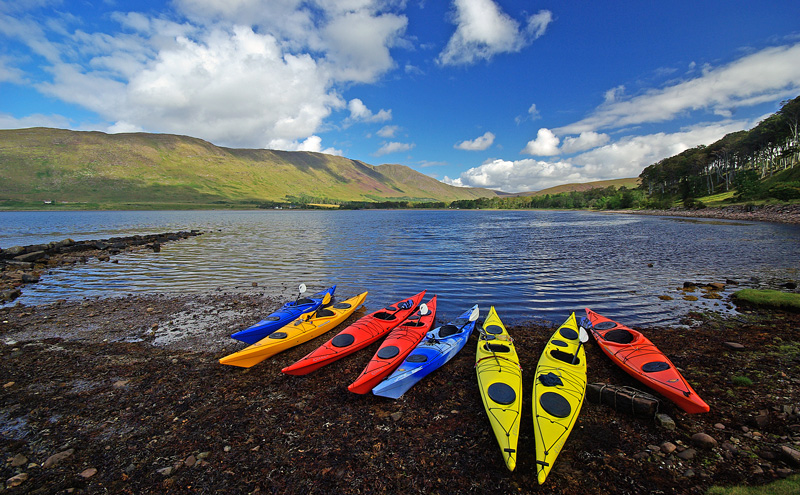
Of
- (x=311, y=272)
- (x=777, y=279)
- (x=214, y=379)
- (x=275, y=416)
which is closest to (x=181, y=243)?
(x=311, y=272)

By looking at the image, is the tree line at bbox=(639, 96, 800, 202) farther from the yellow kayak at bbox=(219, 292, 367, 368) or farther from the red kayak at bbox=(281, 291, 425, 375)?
the yellow kayak at bbox=(219, 292, 367, 368)

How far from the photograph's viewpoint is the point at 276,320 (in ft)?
39.9

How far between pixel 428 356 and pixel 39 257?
37.8 m

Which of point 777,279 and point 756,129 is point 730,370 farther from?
point 756,129

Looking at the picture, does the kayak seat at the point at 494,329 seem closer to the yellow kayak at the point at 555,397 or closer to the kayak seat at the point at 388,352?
the yellow kayak at the point at 555,397

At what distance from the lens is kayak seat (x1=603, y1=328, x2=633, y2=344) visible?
1045 cm

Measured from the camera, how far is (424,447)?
651cm

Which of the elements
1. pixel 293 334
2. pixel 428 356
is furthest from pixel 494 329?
pixel 293 334

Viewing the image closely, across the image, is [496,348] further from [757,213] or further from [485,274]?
[757,213]

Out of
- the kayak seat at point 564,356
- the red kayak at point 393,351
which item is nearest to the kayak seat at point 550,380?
the kayak seat at point 564,356

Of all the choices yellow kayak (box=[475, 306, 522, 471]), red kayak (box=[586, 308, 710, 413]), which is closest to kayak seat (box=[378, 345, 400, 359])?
yellow kayak (box=[475, 306, 522, 471])

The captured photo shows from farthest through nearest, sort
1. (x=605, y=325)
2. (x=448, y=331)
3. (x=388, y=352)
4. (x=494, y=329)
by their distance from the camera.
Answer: (x=605, y=325)
(x=448, y=331)
(x=494, y=329)
(x=388, y=352)

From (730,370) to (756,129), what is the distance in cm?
12417

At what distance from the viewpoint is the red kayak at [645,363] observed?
722 cm
